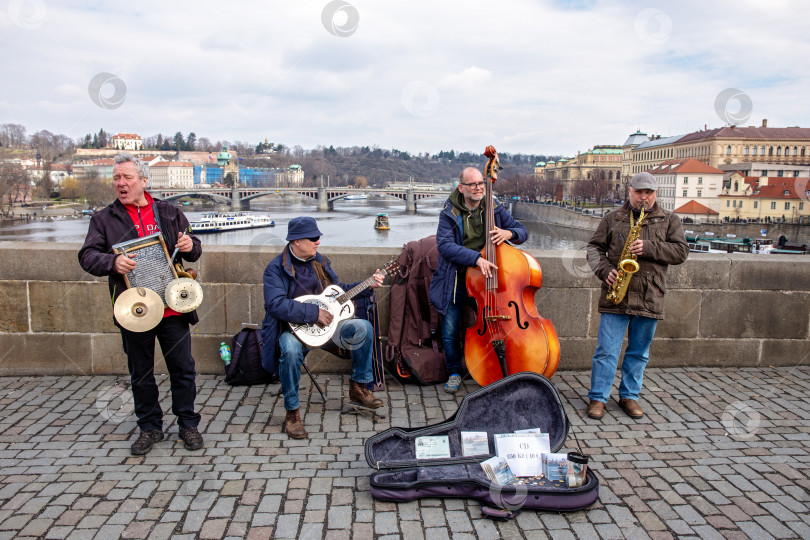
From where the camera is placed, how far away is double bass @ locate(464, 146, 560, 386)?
388cm

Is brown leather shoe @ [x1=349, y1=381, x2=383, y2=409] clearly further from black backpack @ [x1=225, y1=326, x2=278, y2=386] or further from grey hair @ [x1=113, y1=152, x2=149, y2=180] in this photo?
grey hair @ [x1=113, y1=152, x2=149, y2=180]

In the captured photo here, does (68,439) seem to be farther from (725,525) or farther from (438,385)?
(725,525)

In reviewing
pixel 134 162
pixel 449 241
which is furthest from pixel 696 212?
pixel 134 162

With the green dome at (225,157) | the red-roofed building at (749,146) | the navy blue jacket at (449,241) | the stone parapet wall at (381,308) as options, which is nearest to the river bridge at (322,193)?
the green dome at (225,157)

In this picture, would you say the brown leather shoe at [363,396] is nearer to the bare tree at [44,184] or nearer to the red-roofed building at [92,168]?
the red-roofed building at [92,168]

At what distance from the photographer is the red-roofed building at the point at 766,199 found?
6875 cm

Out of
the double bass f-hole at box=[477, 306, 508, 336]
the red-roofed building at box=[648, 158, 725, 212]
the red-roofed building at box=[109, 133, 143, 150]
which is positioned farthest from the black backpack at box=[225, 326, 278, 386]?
the red-roofed building at box=[648, 158, 725, 212]

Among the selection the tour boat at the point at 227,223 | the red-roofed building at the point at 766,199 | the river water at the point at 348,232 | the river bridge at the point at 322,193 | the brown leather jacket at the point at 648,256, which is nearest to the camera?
the brown leather jacket at the point at 648,256

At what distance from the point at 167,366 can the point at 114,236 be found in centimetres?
86

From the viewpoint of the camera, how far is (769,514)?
9.77 feet

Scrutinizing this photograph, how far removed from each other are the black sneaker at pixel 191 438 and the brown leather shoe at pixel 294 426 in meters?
0.54

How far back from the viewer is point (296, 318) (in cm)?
380

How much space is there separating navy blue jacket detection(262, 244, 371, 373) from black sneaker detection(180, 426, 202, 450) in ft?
1.93

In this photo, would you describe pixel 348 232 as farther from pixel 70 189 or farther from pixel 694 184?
pixel 70 189
